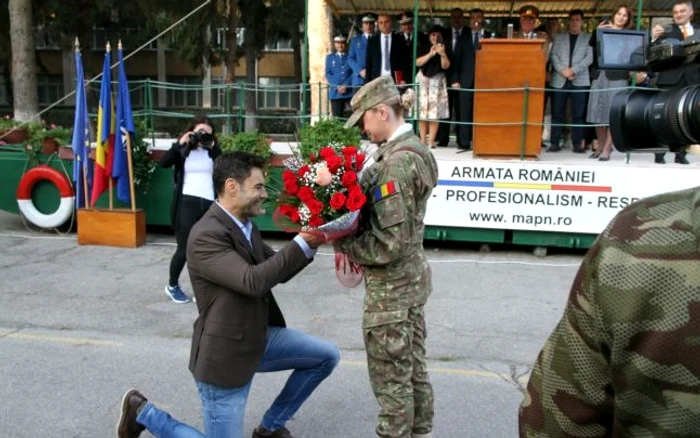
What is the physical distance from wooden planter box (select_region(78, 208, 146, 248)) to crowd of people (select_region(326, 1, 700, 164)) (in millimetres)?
3136

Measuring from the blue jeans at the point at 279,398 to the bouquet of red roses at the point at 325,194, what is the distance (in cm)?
60

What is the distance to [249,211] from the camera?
312 centimetres

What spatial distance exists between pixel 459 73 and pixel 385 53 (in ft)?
3.46

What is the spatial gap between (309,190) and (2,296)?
15.5ft

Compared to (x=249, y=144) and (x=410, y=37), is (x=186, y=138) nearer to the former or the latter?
(x=249, y=144)

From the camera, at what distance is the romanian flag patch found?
3.07 m

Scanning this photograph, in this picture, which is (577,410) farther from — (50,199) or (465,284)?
(50,199)

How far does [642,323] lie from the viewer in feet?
3.42

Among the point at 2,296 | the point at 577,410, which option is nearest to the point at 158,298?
the point at 2,296

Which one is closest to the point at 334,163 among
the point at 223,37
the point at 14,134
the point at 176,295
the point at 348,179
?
the point at 348,179

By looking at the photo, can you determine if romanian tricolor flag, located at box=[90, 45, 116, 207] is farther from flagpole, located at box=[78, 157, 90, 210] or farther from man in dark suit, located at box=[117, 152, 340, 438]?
man in dark suit, located at box=[117, 152, 340, 438]

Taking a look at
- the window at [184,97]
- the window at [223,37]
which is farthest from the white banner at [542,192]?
the window at [184,97]

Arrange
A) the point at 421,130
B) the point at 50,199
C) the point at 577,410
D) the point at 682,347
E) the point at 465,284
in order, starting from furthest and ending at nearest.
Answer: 1. the point at 421,130
2. the point at 50,199
3. the point at 465,284
4. the point at 577,410
5. the point at 682,347

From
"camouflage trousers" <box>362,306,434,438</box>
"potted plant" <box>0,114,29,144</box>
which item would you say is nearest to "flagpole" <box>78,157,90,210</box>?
"potted plant" <box>0,114,29,144</box>
